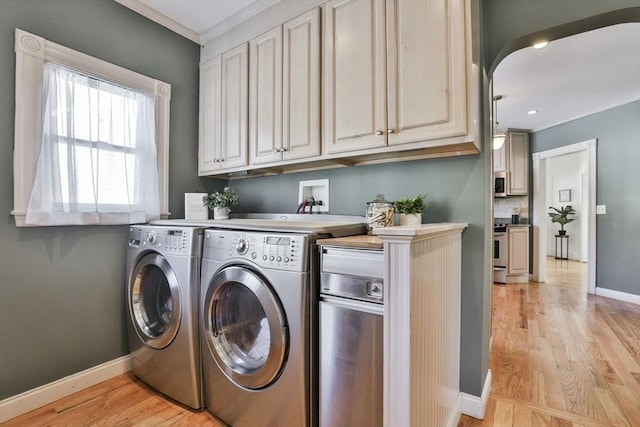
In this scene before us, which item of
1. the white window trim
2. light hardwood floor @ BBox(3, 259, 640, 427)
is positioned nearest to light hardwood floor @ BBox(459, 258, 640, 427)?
light hardwood floor @ BBox(3, 259, 640, 427)

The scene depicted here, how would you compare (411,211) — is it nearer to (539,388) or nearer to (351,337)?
(351,337)

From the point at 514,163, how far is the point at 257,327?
526 cm

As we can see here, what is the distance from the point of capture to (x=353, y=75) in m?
1.68

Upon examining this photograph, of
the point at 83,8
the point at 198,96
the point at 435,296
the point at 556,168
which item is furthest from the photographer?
the point at 556,168

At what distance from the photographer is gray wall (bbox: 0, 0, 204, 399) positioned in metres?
1.67

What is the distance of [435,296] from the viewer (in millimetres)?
1262

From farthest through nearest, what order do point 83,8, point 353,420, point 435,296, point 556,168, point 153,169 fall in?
point 556,168
point 153,169
point 83,8
point 435,296
point 353,420

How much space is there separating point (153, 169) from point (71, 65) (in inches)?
30.0

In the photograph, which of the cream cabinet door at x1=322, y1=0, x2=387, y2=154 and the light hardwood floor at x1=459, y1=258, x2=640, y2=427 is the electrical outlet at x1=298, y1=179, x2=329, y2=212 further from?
the light hardwood floor at x1=459, y1=258, x2=640, y2=427

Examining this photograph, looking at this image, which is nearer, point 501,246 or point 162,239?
point 162,239

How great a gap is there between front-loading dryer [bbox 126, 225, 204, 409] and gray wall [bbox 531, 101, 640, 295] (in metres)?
5.08

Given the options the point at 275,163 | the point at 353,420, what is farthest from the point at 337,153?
the point at 353,420

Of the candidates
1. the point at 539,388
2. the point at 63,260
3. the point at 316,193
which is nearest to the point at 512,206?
the point at 539,388

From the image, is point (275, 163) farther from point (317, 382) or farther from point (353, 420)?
point (353, 420)
